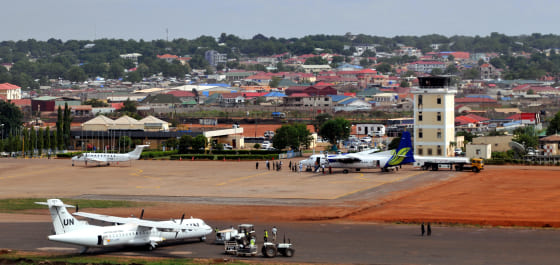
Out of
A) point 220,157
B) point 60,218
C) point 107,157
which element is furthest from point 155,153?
point 60,218

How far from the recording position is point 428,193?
7300 cm

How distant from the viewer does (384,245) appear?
162 feet

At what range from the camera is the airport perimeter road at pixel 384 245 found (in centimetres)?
4562

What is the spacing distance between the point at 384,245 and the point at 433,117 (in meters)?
58.4

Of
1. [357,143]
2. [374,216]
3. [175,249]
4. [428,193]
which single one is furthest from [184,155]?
[175,249]

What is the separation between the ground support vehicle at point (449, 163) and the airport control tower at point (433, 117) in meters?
10.0

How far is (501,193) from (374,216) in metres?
17.4

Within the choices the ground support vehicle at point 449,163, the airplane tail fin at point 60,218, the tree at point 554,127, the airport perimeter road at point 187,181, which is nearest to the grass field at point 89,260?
the airplane tail fin at point 60,218

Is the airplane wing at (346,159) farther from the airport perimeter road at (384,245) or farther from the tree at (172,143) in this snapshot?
the tree at (172,143)

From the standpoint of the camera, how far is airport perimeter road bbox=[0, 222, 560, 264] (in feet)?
150

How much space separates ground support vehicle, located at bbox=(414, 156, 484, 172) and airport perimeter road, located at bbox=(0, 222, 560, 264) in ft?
127

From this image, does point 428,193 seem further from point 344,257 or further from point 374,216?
point 344,257

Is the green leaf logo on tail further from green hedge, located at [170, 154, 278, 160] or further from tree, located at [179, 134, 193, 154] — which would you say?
tree, located at [179, 134, 193, 154]

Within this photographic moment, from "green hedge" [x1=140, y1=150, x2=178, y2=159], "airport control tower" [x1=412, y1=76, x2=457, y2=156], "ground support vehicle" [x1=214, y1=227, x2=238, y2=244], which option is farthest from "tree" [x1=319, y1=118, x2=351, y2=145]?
"ground support vehicle" [x1=214, y1=227, x2=238, y2=244]
